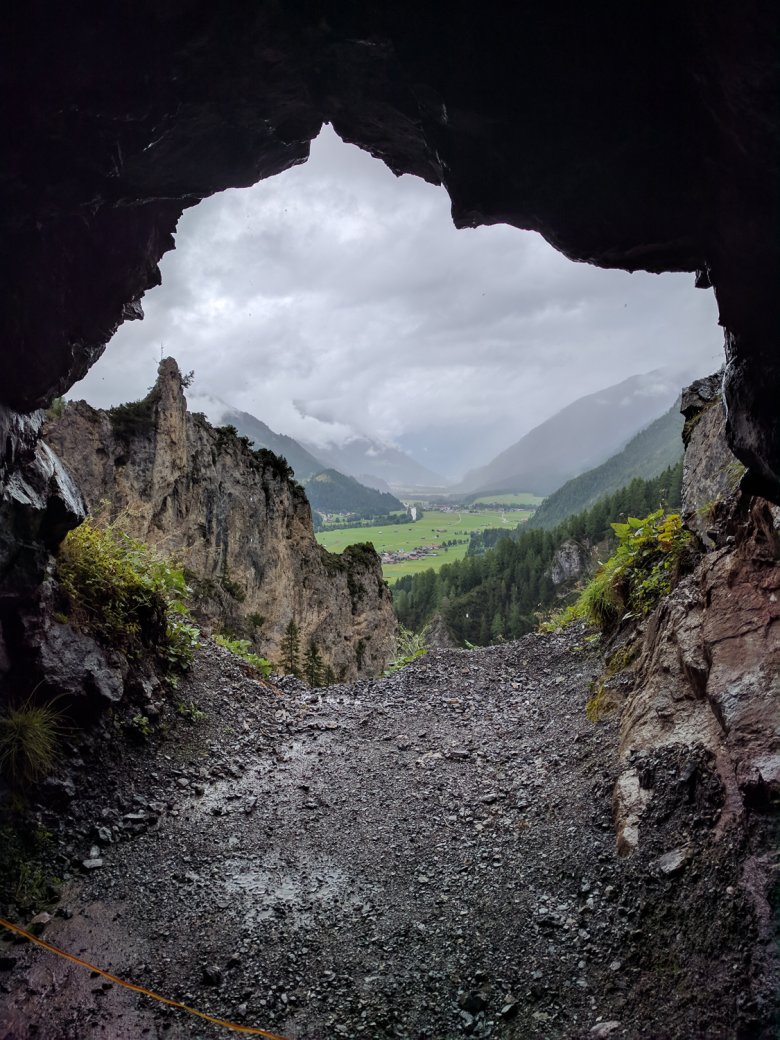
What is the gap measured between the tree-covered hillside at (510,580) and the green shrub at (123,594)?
241 feet

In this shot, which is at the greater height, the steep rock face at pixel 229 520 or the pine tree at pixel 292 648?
the steep rock face at pixel 229 520

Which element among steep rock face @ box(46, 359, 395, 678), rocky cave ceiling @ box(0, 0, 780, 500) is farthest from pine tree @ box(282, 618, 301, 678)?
rocky cave ceiling @ box(0, 0, 780, 500)

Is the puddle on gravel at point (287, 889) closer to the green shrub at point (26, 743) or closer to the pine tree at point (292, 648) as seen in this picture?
the green shrub at point (26, 743)

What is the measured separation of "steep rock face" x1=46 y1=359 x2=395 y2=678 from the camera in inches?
843

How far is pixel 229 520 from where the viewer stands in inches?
1061

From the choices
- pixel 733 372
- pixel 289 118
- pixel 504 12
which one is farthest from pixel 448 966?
pixel 289 118

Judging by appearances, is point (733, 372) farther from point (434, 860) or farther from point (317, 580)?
point (317, 580)

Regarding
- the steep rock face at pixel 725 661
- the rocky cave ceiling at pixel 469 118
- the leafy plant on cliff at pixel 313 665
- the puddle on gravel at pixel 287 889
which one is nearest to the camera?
the rocky cave ceiling at pixel 469 118

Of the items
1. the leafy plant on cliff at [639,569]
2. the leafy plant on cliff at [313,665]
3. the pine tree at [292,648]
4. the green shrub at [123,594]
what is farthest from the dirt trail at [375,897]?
the pine tree at [292,648]

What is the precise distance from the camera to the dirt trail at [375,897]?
152 inches

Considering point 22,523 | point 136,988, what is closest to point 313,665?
point 22,523

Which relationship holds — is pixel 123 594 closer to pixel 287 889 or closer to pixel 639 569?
pixel 287 889

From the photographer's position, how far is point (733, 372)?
4797mm

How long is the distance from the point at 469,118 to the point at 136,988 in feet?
25.3
